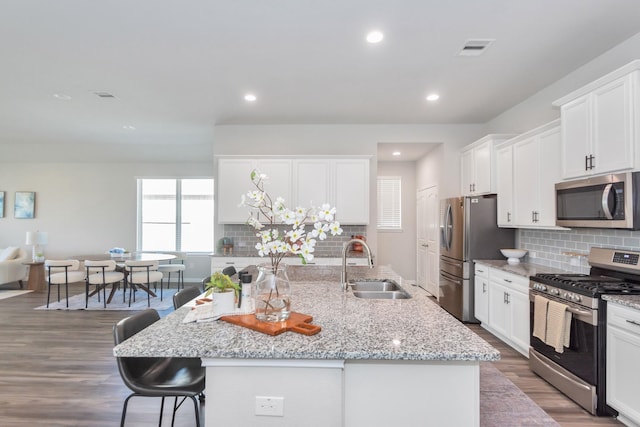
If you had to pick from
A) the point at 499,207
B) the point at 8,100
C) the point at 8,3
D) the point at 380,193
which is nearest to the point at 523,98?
the point at 499,207

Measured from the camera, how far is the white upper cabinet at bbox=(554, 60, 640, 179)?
7.83ft

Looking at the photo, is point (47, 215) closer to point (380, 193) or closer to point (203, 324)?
point (380, 193)

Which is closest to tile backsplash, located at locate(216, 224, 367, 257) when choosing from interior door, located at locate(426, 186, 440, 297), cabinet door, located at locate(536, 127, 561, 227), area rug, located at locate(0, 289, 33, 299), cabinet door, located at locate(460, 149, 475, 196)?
interior door, located at locate(426, 186, 440, 297)

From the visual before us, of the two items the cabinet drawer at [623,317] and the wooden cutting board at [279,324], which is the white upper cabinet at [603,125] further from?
the wooden cutting board at [279,324]

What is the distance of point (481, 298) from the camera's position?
412cm

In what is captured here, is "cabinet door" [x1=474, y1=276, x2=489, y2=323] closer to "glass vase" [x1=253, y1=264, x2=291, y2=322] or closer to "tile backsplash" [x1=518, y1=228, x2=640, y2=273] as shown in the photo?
"tile backsplash" [x1=518, y1=228, x2=640, y2=273]

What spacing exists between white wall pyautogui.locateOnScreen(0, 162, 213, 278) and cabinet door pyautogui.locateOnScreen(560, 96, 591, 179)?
635 centimetres

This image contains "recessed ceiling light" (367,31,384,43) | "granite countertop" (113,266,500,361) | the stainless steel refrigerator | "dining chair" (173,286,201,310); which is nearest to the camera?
"granite countertop" (113,266,500,361)

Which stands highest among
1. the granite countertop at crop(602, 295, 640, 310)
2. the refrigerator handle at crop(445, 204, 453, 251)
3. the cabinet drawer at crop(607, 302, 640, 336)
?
the refrigerator handle at crop(445, 204, 453, 251)

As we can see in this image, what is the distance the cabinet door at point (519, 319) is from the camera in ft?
10.6

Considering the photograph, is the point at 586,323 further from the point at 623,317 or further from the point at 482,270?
the point at 482,270

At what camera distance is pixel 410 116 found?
16.3ft

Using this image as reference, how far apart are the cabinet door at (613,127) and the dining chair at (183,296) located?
10.5 ft

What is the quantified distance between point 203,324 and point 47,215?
8.03 metres
